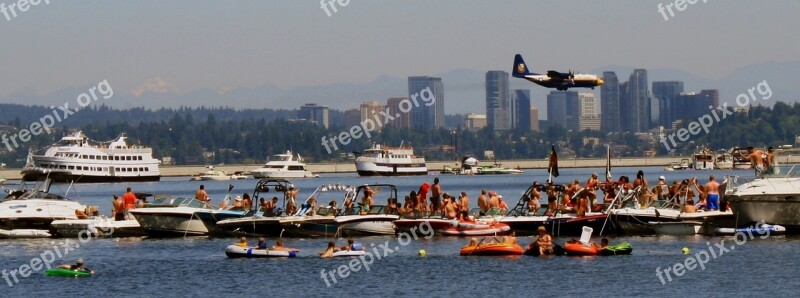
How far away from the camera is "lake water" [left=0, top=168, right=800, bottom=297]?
4616cm

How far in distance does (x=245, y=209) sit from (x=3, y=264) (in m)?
12.0

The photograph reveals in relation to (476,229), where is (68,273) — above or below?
below

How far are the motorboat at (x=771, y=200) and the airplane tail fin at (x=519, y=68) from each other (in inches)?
3059

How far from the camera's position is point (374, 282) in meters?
48.9

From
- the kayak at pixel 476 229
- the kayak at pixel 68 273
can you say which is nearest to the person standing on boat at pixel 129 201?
the kayak at pixel 476 229

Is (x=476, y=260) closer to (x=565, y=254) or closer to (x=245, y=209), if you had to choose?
(x=565, y=254)

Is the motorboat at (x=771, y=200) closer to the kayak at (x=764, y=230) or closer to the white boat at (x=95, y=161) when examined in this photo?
the kayak at (x=764, y=230)

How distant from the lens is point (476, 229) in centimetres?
6188

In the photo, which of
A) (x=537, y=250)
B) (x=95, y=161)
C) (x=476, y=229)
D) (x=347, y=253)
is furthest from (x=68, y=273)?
(x=95, y=161)

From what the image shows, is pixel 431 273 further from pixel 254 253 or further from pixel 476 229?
pixel 476 229

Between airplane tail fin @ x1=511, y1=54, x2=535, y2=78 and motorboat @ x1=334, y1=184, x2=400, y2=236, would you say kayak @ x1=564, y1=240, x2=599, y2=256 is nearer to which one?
motorboat @ x1=334, y1=184, x2=400, y2=236

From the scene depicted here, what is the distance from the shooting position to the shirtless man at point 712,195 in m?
61.8

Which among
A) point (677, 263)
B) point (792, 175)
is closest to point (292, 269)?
point (677, 263)

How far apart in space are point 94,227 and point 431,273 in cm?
2041
